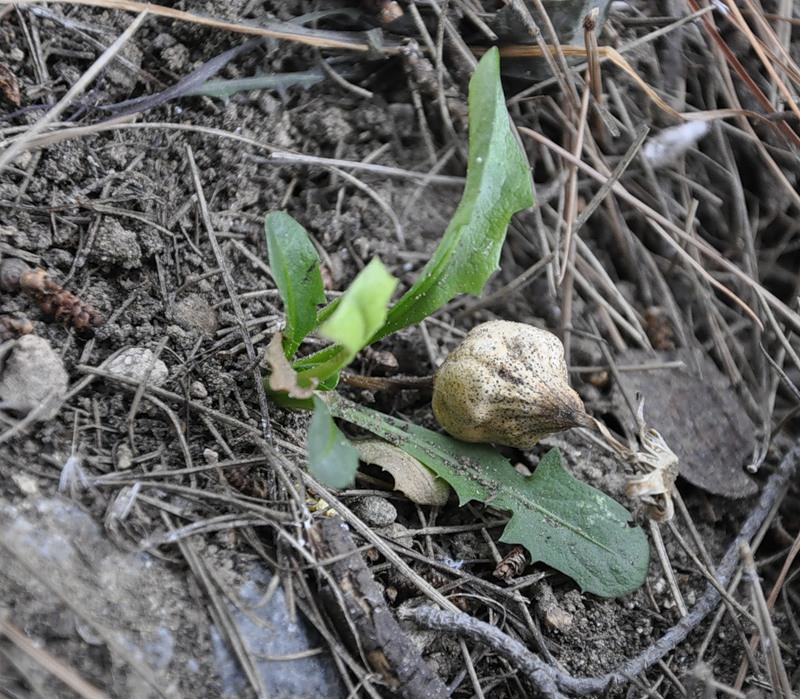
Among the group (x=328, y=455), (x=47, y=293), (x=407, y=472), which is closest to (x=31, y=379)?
(x=47, y=293)

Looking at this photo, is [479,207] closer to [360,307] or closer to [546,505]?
[360,307]

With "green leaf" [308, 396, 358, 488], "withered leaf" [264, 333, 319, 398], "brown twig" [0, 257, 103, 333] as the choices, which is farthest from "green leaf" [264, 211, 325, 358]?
"brown twig" [0, 257, 103, 333]

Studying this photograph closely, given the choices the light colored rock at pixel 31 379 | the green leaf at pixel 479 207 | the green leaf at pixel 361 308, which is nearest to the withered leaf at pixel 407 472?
the green leaf at pixel 479 207

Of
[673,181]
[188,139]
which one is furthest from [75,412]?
[673,181]

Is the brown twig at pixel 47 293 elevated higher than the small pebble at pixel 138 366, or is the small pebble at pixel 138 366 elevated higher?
the brown twig at pixel 47 293

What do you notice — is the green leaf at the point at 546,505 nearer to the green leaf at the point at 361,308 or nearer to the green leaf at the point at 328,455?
the green leaf at the point at 328,455

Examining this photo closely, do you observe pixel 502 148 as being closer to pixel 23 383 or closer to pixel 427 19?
pixel 427 19

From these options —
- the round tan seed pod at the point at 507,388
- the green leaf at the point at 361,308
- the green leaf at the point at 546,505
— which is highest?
the green leaf at the point at 361,308

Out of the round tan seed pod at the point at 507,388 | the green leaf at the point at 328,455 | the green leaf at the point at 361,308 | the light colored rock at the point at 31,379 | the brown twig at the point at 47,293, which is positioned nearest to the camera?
the green leaf at the point at 361,308

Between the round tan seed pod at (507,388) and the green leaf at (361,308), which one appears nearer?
the green leaf at (361,308)
